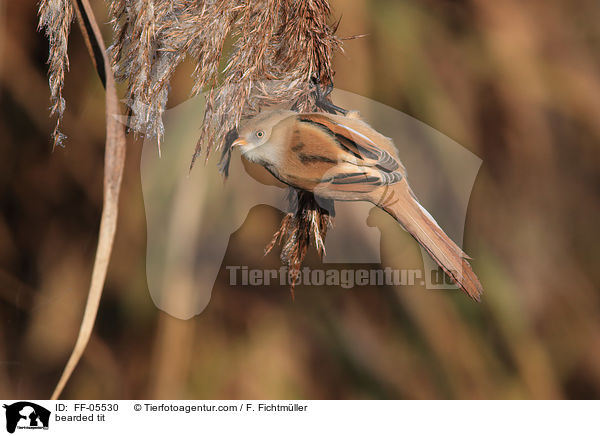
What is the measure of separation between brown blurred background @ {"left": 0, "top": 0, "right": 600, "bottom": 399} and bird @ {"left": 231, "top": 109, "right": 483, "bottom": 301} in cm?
25

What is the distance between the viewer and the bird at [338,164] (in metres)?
0.66

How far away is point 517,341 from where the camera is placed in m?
0.99

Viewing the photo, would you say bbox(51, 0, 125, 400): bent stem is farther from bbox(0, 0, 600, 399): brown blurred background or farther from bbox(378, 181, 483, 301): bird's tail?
bbox(0, 0, 600, 399): brown blurred background

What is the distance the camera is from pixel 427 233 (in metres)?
0.71

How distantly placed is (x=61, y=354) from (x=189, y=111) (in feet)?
2.10

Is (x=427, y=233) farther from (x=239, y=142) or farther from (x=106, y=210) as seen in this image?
(x=106, y=210)

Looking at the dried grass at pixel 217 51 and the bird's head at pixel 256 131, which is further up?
the dried grass at pixel 217 51

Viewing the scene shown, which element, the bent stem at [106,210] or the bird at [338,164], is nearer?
the bent stem at [106,210]

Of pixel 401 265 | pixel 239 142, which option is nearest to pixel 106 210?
pixel 239 142

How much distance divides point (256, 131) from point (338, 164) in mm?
137
